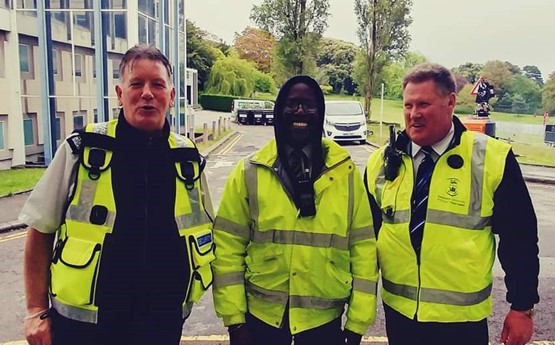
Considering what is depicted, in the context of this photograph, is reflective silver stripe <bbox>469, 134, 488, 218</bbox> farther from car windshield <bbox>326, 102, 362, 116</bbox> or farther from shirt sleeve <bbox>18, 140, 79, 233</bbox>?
car windshield <bbox>326, 102, 362, 116</bbox>

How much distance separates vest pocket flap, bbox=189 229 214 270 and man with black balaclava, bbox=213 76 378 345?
103 millimetres

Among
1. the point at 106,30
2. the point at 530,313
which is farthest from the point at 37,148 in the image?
the point at 530,313

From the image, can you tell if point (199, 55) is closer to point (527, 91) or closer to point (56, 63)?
point (527, 91)

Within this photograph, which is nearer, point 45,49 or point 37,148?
point 45,49

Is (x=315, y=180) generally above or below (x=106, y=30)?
below

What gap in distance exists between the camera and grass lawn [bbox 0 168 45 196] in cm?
1020

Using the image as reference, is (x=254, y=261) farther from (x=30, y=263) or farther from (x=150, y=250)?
(x=30, y=263)

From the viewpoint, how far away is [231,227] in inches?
96.3

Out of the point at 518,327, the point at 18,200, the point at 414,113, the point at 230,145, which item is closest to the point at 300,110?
the point at 414,113

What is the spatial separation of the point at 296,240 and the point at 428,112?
37.2 inches

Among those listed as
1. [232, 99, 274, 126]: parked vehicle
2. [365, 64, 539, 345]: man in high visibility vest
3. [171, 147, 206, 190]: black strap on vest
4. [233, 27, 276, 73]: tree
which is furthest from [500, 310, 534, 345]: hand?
[233, 27, 276, 73]: tree

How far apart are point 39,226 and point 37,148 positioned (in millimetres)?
14188

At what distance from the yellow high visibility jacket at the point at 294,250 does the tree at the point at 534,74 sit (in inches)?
1671

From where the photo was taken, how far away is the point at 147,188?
215 cm
